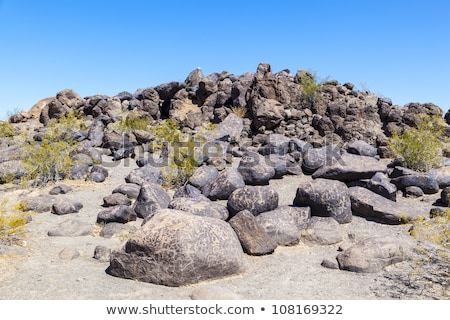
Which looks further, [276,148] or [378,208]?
[276,148]

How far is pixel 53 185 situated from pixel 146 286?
8.42 metres

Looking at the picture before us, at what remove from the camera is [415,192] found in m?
10.8

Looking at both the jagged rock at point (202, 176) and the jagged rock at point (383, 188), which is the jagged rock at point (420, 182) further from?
the jagged rock at point (202, 176)

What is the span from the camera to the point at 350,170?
10906 mm

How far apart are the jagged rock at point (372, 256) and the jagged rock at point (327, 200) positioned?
1.96 metres

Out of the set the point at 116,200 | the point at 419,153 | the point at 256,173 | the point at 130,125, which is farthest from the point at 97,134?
the point at 419,153

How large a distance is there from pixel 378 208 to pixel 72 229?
22.8ft

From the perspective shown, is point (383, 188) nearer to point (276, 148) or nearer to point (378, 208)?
point (378, 208)

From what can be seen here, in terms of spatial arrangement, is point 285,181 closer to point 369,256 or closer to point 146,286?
point 369,256

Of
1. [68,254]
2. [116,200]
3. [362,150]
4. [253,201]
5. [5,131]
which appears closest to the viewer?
[68,254]

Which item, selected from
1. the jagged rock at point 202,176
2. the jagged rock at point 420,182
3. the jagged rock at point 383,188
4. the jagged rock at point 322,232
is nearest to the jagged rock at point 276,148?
the jagged rock at point 202,176

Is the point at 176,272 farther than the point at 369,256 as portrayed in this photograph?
No

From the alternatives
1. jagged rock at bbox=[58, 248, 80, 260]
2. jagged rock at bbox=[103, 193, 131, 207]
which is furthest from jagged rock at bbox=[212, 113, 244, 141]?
jagged rock at bbox=[58, 248, 80, 260]
